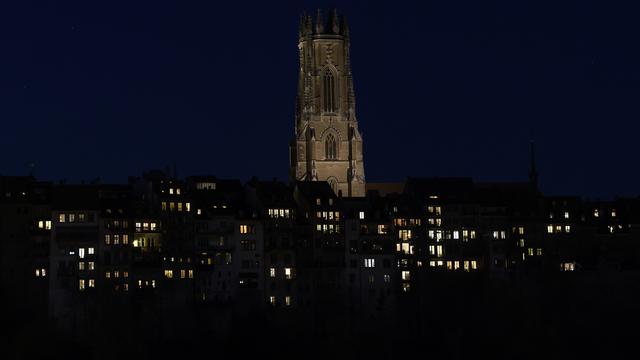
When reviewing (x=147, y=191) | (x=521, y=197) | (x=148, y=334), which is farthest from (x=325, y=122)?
(x=148, y=334)

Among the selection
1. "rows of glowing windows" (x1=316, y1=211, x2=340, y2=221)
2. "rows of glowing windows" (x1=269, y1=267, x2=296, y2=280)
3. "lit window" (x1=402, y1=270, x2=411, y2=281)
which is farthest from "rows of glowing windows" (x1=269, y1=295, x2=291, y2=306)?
"lit window" (x1=402, y1=270, x2=411, y2=281)

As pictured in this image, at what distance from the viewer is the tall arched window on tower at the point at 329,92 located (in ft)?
569

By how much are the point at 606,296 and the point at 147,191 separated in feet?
113

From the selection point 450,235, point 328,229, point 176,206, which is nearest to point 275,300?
point 328,229

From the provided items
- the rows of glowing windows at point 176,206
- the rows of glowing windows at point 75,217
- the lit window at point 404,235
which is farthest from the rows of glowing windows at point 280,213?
the rows of glowing windows at point 75,217

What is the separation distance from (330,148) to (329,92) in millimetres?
6841

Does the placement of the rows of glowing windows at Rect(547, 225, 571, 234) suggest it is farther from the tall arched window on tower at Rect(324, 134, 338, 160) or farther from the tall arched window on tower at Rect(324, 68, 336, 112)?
the tall arched window on tower at Rect(324, 68, 336, 112)

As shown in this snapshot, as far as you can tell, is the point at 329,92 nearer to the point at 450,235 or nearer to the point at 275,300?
the point at 450,235

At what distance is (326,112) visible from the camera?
172625 mm

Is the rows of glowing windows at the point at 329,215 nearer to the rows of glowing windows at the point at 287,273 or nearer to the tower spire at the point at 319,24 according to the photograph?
the rows of glowing windows at the point at 287,273

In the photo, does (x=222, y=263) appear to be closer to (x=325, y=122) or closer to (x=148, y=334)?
(x=148, y=334)

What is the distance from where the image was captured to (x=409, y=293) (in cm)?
12369

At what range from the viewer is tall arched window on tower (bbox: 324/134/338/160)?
170 metres

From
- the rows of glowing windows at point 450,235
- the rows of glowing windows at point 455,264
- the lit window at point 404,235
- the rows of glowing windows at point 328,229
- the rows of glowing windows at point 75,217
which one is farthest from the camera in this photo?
the rows of glowing windows at point 450,235
